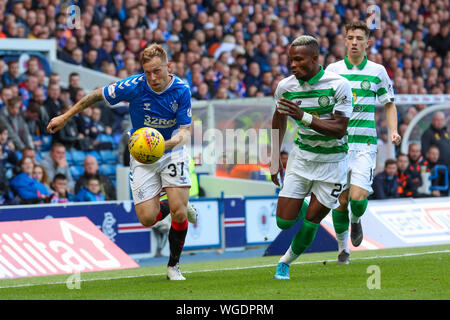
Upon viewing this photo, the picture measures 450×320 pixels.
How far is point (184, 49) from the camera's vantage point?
18812mm

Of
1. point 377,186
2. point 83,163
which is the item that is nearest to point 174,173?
point 83,163

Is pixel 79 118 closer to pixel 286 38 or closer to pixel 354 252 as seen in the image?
pixel 354 252

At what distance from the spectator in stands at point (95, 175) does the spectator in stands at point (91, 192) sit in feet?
0.19

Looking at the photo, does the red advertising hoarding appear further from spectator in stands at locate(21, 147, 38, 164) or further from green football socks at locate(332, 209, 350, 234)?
green football socks at locate(332, 209, 350, 234)

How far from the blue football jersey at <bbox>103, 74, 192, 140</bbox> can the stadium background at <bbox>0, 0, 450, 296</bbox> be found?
362 cm

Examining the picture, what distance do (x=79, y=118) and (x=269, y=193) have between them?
364 centimetres

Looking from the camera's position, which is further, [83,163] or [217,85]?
[217,85]

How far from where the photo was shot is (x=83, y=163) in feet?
45.8

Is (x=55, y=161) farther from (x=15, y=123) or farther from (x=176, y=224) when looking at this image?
(x=176, y=224)

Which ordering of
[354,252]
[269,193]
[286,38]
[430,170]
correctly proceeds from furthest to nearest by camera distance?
[286,38], [430,170], [269,193], [354,252]

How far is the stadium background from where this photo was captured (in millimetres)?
13828

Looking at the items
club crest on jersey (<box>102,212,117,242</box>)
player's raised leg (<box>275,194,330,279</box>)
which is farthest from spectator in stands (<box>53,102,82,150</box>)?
player's raised leg (<box>275,194,330,279</box>)

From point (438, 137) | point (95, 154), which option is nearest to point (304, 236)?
point (95, 154)

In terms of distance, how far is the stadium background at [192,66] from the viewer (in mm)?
13828
